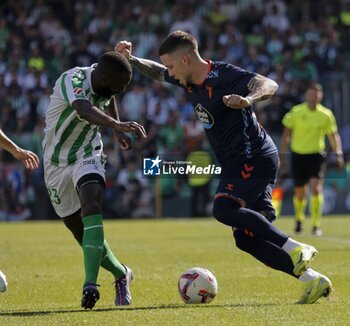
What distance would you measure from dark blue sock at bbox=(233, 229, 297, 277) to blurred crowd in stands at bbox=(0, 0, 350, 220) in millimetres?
16663

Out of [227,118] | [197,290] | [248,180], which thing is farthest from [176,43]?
[197,290]

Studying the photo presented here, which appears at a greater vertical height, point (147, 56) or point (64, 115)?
point (147, 56)

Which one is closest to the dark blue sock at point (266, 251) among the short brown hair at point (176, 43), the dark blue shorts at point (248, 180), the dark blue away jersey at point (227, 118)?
the dark blue shorts at point (248, 180)

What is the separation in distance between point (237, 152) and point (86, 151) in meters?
1.26

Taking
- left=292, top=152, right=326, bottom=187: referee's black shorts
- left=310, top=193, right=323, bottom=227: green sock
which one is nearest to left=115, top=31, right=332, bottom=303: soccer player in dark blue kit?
left=310, top=193, right=323, bottom=227: green sock

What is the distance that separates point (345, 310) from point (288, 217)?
719 inches

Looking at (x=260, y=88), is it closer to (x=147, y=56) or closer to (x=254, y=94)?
(x=254, y=94)

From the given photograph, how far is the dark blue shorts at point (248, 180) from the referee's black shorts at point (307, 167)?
33.2 ft

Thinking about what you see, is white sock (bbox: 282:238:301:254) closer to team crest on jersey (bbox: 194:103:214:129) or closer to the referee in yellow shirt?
team crest on jersey (bbox: 194:103:214:129)

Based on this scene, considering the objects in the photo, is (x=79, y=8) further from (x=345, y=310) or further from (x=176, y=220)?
(x=345, y=310)

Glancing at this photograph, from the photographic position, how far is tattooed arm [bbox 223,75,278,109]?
7234mm

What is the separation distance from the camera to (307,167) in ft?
60.3

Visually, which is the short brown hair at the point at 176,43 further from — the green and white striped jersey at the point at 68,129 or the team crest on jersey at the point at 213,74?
the green and white striped jersey at the point at 68,129

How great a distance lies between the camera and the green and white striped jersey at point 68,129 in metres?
8.12
